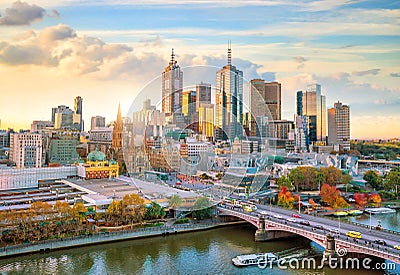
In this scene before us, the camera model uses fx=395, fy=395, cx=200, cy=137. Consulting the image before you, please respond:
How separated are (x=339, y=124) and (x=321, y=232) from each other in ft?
172

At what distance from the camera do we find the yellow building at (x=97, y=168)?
21250 millimetres

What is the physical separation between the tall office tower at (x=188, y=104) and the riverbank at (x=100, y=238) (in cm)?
382

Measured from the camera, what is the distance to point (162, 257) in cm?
1112

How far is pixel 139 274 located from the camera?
32.3ft

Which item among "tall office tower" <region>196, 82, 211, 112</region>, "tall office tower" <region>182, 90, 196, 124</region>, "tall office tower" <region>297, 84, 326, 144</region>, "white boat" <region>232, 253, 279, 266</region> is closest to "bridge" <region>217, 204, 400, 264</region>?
"white boat" <region>232, 253, 279, 266</region>

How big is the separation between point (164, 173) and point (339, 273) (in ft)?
30.3

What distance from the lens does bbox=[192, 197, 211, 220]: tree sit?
43.5 ft

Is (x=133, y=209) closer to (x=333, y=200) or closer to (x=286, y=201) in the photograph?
(x=286, y=201)

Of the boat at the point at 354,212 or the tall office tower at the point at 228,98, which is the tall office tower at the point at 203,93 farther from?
the boat at the point at 354,212

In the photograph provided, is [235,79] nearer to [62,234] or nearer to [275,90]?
[62,234]

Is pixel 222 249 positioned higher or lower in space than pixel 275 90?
lower

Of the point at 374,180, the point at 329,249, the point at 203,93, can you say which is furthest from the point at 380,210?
the point at 203,93

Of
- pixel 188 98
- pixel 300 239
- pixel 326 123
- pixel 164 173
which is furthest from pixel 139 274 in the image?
pixel 326 123

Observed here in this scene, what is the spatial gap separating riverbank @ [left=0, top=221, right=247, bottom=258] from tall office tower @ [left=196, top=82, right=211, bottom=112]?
450 cm
